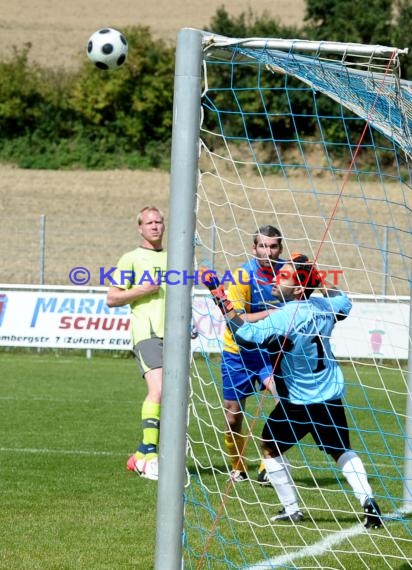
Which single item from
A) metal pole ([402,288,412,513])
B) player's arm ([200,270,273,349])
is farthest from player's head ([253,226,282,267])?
player's arm ([200,270,273,349])

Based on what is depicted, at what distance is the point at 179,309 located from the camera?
4727 millimetres

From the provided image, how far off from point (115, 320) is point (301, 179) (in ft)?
76.1

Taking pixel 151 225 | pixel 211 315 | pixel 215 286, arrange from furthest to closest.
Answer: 1. pixel 151 225
2. pixel 211 315
3. pixel 215 286

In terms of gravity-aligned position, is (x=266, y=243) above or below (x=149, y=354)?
above

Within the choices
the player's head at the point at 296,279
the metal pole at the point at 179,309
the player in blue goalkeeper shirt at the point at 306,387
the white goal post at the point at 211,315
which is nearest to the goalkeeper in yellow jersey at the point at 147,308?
the white goal post at the point at 211,315

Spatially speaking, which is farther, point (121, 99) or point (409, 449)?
point (121, 99)

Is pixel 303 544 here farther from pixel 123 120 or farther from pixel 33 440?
pixel 123 120

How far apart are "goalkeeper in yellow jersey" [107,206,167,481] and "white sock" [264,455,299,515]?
61.8 inches

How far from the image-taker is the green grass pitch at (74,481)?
597 centimetres

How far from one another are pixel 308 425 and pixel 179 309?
2.31 metres

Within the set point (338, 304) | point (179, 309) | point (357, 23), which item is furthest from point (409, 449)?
point (357, 23)

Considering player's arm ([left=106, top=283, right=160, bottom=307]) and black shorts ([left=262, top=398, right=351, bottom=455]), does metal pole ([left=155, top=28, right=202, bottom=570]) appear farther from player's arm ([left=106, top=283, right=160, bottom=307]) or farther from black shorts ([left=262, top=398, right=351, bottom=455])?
player's arm ([left=106, top=283, right=160, bottom=307])

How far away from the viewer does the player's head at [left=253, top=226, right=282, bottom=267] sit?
24.7 ft

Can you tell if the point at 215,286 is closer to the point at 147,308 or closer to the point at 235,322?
the point at 235,322
